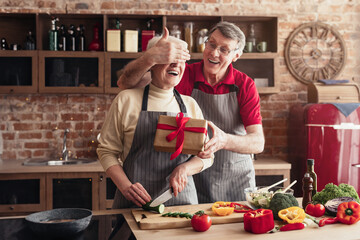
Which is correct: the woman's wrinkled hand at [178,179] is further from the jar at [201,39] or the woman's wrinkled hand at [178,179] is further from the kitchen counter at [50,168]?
the jar at [201,39]

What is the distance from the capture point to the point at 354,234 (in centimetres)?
146

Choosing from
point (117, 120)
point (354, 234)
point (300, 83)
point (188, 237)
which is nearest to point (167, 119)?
point (117, 120)

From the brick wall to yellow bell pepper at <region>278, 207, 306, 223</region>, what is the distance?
2.70 metres

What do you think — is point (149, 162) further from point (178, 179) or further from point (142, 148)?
point (178, 179)

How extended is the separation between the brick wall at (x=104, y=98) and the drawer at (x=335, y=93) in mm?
425

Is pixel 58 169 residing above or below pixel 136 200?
below

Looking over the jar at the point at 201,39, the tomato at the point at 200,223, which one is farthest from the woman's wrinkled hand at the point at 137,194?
the jar at the point at 201,39

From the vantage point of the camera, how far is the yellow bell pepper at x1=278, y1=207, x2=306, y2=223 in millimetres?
1516

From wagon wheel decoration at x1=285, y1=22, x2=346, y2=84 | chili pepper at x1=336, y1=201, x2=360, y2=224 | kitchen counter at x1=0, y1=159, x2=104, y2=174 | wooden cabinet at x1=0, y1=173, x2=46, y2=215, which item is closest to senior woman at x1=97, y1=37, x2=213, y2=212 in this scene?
chili pepper at x1=336, y1=201, x2=360, y2=224

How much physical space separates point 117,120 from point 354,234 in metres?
1.06

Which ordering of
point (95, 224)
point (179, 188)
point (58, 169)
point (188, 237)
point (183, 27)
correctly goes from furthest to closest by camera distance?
1. point (183, 27)
2. point (58, 169)
3. point (179, 188)
4. point (95, 224)
5. point (188, 237)

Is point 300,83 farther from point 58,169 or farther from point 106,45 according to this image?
point 58,169

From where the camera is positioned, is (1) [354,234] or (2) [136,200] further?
(2) [136,200]

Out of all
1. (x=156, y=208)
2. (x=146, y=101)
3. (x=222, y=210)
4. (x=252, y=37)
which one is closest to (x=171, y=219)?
(x=156, y=208)
